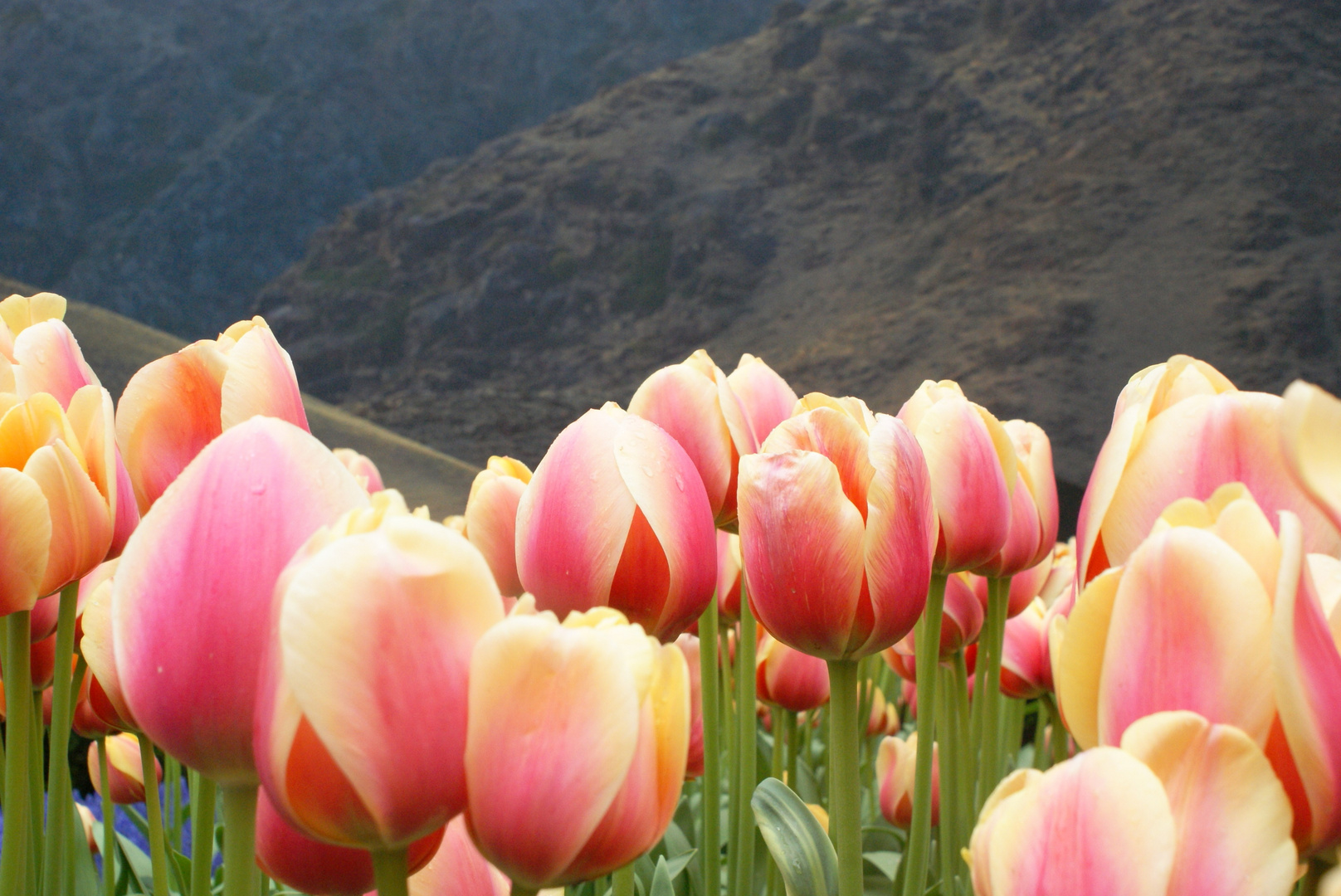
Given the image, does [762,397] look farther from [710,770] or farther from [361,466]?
[361,466]

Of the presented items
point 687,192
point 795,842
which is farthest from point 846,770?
point 687,192

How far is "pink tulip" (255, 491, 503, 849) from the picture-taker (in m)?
0.22

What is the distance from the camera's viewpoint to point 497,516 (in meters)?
0.57

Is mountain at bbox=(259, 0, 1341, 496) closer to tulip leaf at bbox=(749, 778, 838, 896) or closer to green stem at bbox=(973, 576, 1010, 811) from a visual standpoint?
green stem at bbox=(973, 576, 1010, 811)

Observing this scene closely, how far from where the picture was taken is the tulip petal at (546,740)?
231mm

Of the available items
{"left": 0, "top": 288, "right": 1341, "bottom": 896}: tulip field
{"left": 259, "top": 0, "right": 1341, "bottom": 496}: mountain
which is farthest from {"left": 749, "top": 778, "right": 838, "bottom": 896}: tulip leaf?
{"left": 259, "top": 0, "right": 1341, "bottom": 496}: mountain

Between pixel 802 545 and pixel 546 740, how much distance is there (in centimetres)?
19

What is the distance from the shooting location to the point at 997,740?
91 cm

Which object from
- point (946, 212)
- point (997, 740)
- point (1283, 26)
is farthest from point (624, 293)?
point (997, 740)

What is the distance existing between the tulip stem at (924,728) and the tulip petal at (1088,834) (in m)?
0.30

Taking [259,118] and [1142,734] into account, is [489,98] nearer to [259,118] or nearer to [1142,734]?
[259,118]

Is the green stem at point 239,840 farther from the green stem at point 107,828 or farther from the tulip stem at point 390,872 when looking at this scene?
the green stem at point 107,828

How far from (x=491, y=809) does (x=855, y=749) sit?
237 mm

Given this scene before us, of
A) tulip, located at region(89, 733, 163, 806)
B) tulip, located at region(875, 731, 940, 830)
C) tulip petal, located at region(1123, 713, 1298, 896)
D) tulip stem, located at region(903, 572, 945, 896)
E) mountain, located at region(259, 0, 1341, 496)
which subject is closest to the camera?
tulip petal, located at region(1123, 713, 1298, 896)
